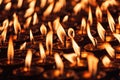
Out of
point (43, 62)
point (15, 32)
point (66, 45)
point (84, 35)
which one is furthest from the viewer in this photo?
point (15, 32)

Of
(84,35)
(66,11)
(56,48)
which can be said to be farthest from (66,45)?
(66,11)

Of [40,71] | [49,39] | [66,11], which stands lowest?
[40,71]

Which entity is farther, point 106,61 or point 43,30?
point 43,30

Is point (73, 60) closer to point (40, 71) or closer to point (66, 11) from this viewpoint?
point (40, 71)

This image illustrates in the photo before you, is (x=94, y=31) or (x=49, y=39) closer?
(x=49, y=39)

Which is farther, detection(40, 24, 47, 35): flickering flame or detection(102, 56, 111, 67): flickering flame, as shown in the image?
detection(40, 24, 47, 35): flickering flame

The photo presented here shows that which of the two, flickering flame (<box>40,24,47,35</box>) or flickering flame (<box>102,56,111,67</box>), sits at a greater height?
flickering flame (<box>40,24,47,35</box>)

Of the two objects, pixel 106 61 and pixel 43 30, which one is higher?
pixel 43 30

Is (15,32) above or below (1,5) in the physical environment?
below

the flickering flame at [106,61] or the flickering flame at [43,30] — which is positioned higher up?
the flickering flame at [43,30]

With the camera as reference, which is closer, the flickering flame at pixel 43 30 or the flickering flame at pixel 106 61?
the flickering flame at pixel 106 61

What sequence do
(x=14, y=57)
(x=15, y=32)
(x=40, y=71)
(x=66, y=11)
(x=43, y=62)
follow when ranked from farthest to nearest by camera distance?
1. (x=66, y=11)
2. (x=15, y=32)
3. (x=14, y=57)
4. (x=43, y=62)
5. (x=40, y=71)
